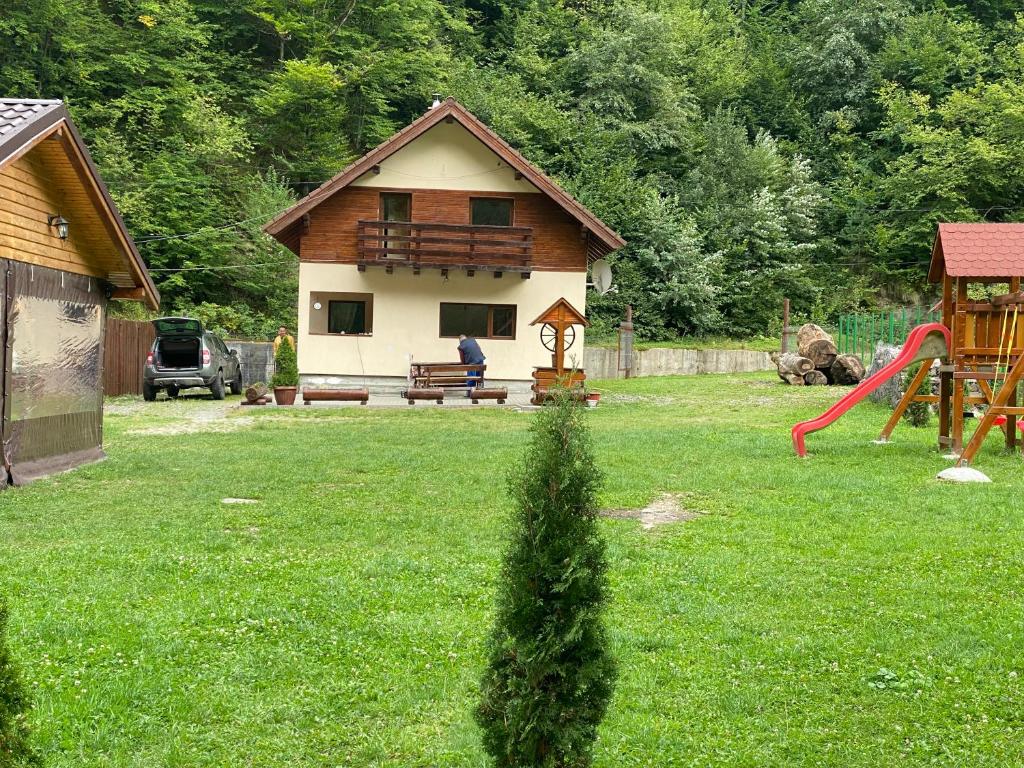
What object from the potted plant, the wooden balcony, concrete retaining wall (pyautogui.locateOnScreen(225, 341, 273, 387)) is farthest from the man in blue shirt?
concrete retaining wall (pyautogui.locateOnScreen(225, 341, 273, 387))

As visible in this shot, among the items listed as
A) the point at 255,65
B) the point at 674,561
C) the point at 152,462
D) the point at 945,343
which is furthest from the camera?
the point at 255,65

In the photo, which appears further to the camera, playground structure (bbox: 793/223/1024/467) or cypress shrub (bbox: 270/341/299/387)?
cypress shrub (bbox: 270/341/299/387)

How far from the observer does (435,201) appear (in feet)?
88.6

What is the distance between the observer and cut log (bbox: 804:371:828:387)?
27562 millimetres

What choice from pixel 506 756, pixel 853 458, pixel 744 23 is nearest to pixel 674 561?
pixel 506 756

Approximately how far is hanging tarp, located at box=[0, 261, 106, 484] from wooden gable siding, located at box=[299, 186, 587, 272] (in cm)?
1317

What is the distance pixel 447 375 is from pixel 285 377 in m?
4.06

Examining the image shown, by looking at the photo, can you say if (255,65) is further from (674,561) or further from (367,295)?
(674,561)

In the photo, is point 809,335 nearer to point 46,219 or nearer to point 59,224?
A: point 59,224

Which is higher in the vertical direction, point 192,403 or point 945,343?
point 945,343

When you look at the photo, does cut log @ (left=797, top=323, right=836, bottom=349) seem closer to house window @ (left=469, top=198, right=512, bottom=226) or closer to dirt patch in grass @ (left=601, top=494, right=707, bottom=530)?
house window @ (left=469, top=198, right=512, bottom=226)

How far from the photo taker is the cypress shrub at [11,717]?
247 cm

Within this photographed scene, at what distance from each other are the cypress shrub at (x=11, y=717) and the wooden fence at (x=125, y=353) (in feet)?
77.2

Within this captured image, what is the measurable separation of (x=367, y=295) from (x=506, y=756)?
971 inches
